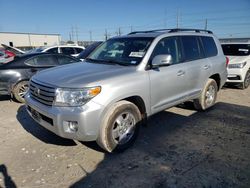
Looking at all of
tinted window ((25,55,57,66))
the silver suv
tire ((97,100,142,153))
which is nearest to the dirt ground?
tire ((97,100,142,153))

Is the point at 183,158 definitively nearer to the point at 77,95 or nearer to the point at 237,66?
the point at 77,95

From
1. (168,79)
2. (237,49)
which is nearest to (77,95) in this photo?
(168,79)

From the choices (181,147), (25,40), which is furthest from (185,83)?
(25,40)

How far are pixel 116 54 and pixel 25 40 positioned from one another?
78235 mm

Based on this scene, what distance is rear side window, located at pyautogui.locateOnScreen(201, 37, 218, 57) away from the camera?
18.1 ft

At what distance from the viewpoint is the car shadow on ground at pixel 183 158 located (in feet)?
9.96

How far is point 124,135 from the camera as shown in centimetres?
383

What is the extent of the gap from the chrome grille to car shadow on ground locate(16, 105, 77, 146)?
91 centimetres

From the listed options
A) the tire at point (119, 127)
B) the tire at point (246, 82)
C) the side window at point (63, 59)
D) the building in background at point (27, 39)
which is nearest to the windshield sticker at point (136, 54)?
the tire at point (119, 127)

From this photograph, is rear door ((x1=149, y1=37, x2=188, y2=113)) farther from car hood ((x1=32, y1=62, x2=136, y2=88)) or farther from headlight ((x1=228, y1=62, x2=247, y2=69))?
headlight ((x1=228, y1=62, x2=247, y2=69))

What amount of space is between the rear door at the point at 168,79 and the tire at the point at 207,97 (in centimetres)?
92

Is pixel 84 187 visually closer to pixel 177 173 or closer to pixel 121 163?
pixel 121 163

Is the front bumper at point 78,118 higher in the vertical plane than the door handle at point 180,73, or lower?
lower

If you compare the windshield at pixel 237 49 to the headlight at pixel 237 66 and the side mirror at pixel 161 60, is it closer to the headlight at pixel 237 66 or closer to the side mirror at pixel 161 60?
the headlight at pixel 237 66
